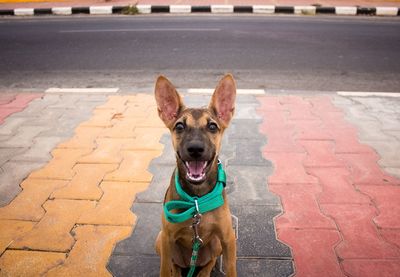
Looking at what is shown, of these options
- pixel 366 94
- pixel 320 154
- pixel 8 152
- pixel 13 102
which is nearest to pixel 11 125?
pixel 8 152

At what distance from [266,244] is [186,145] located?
48.0 inches

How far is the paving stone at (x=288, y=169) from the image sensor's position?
3860 millimetres

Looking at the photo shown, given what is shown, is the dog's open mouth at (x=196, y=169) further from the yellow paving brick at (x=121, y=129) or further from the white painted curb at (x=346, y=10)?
the white painted curb at (x=346, y=10)

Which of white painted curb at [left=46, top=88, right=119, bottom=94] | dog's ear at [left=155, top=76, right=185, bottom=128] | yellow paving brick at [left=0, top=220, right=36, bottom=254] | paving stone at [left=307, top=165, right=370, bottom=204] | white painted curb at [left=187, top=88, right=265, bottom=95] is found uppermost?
dog's ear at [left=155, top=76, right=185, bottom=128]

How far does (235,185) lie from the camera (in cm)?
383

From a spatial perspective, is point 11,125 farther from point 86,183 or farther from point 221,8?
point 221,8

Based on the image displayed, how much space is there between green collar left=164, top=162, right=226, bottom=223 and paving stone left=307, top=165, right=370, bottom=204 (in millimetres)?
1468

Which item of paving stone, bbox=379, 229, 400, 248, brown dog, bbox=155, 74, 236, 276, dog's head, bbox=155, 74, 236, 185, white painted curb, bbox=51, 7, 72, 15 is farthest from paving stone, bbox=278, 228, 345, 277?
white painted curb, bbox=51, 7, 72, 15

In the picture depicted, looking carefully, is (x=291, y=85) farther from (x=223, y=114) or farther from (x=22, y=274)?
(x=22, y=274)

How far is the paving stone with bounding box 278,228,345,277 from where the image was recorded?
9.00 ft

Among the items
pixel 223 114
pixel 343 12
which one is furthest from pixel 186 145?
pixel 343 12

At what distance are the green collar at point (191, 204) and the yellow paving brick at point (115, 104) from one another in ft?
11.3

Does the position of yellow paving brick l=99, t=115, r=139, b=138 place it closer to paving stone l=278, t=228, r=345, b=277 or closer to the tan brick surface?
the tan brick surface

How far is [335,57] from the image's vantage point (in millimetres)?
8273
